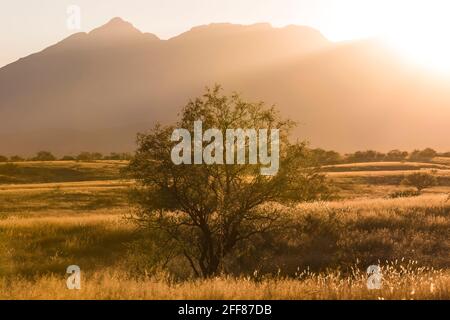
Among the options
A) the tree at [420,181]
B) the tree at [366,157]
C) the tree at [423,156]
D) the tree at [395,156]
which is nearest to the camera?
the tree at [420,181]

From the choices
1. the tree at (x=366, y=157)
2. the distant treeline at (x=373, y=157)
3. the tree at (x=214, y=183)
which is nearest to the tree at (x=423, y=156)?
the distant treeline at (x=373, y=157)

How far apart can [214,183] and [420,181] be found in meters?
60.5

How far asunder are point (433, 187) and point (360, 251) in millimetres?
54656

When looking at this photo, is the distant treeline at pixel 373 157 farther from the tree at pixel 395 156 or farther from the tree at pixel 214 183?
the tree at pixel 214 183

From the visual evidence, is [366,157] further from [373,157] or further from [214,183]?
[214,183]

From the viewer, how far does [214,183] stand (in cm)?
2408

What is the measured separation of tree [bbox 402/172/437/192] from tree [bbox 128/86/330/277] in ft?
189

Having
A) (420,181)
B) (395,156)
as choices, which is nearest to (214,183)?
(420,181)

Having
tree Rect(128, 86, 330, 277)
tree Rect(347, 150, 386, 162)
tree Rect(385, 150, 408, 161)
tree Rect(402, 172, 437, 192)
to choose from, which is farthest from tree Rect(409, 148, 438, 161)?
tree Rect(128, 86, 330, 277)

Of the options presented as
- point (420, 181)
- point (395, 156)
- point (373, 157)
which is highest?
point (395, 156)

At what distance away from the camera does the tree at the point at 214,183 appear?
2397 centimetres

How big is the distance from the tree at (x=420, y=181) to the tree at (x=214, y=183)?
57.5 m
